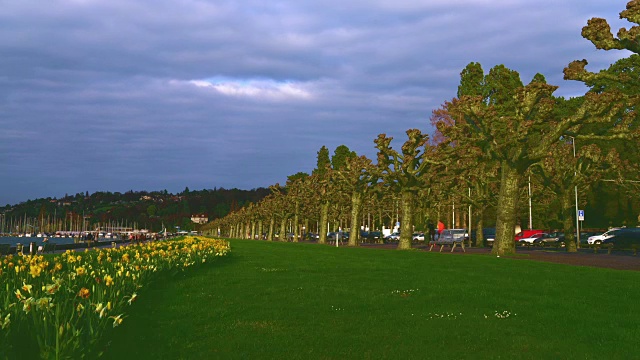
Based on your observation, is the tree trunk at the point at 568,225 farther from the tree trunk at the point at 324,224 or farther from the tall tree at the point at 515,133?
the tree trunk at the point at 324,224

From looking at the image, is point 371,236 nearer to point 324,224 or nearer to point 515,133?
point 324,224

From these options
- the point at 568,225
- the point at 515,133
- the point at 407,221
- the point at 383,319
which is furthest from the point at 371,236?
the point at 383,319

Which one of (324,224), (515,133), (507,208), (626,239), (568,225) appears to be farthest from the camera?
(324,224)

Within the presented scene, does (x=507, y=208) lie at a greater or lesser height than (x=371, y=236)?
greater

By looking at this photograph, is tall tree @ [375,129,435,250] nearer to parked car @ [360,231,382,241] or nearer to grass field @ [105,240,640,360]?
grass field @ [105,240,640,360]

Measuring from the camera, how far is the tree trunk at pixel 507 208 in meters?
33.5

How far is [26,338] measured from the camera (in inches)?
253

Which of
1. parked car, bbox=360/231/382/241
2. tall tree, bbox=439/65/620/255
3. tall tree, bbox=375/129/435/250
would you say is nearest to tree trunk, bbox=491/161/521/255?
tall tree, bbox=439/65/620/255

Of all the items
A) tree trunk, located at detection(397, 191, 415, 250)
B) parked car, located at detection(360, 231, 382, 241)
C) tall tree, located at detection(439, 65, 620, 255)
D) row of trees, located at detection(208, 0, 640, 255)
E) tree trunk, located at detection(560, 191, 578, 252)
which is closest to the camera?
row of trees, located at detection(208, 0, 640, 255)

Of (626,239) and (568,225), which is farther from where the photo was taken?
(626,239)

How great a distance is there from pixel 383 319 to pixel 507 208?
25.0 meters

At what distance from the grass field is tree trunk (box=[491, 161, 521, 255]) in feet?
53.5

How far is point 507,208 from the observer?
111 feet

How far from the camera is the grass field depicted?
8086mm
